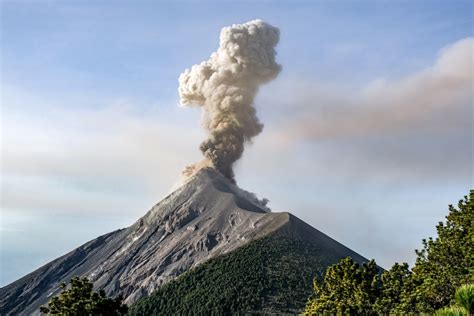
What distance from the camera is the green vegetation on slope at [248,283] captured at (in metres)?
126

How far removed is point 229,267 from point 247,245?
12.1 meters

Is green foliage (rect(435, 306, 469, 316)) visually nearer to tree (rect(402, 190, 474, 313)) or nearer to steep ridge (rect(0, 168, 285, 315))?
tree (rect(402, 190, 474, 313))

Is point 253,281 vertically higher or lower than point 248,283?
higher

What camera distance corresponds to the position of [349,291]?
177 ft

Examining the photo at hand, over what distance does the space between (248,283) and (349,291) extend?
83155mm

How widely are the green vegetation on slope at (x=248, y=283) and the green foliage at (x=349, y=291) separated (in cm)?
6691

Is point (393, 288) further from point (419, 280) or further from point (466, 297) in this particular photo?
point (466, 297)

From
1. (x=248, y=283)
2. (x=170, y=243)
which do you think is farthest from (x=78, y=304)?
(x=170, y=243)

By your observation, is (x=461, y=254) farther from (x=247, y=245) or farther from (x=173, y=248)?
(x=173, y=248)

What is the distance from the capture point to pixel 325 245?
158250mm

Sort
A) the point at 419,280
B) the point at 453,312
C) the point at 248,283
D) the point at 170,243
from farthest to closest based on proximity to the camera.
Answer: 1. the point at 170,243
2. the point at 248,283
3. the point at 419,280
4. the point at 453,312

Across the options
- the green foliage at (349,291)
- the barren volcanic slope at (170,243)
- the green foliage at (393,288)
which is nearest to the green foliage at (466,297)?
the green foliage at (393,288)

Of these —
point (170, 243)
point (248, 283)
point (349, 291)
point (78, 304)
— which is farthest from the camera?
point (170, 243)

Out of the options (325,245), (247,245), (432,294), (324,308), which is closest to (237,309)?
(247,245)
